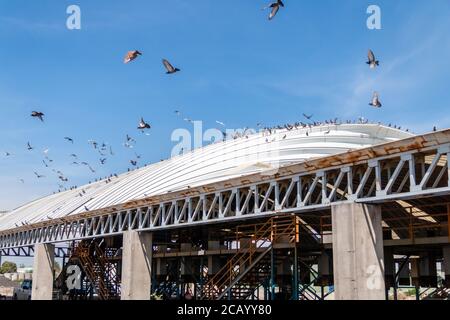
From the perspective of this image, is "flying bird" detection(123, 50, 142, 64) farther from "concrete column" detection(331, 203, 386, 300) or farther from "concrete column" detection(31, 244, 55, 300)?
"concrete column" detection(31, 244, 55, 300)

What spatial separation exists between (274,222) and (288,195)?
6.81m

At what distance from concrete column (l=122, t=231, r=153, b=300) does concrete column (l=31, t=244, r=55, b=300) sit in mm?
13384

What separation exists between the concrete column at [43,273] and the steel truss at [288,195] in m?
0.94

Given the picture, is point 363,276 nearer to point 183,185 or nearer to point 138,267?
point 138,267

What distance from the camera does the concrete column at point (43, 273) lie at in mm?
42875

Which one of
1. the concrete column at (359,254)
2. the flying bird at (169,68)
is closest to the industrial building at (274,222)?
the concrete column at (359,254)

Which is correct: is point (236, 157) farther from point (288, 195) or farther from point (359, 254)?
point (359, 254)

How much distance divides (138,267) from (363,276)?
16.6m

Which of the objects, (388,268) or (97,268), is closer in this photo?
(388,268)

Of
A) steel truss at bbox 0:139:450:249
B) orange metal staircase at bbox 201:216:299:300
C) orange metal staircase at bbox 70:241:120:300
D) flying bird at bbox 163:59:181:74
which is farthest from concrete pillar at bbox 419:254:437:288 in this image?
orange metal staircase at bbox 70:241:120:300

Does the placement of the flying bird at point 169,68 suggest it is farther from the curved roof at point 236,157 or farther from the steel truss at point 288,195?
the curved roof at point 236,157

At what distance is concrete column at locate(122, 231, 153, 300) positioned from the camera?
31922 millimetres

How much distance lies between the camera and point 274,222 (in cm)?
2900

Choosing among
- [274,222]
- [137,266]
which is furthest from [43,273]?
[274,222]
